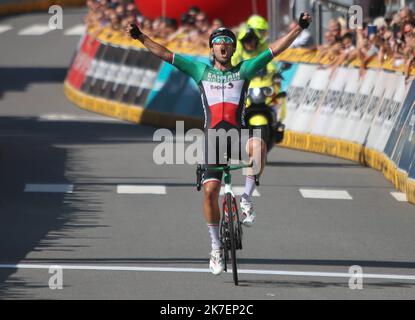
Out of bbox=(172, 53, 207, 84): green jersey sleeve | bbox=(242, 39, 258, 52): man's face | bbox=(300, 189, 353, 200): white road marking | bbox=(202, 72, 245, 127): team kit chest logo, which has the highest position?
bbox=(172, 53, 207, 84): green jersey sleeve

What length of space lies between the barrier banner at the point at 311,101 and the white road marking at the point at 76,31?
33210 mm

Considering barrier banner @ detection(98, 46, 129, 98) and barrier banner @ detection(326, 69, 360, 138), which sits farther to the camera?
barrier banner @ detection(98, 46, 129, 98)

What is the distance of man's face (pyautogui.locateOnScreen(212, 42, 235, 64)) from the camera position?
1297 cm

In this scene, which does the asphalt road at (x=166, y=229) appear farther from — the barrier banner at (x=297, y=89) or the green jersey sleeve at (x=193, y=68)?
the green jersey sleeve at (x=193, y=68)

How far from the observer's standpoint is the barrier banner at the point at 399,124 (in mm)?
19844

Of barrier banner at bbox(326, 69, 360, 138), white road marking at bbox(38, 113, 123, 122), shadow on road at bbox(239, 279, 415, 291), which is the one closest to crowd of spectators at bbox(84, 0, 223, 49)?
white road marking at bbox(38, 113, 123, 122)

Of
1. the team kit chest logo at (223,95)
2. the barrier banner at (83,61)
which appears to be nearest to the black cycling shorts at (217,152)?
the team kit chest logo at (223,95)

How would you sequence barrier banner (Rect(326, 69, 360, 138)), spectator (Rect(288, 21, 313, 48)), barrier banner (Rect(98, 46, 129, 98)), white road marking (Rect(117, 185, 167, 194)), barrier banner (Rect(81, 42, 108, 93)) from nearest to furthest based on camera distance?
white road marking (Rect(117, 185, 167, 194)) < barrier banner (Rect(326, 69, 360, 138)) < spectator (Rect(288, 21, 313, 48)) < barrier banner (Rect(98, 46, 129, 98)) < barrier banner (Rect(81, 42, 108, 93))

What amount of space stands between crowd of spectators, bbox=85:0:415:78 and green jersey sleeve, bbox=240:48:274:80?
722cm

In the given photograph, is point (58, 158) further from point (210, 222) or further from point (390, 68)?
point (210, 222)

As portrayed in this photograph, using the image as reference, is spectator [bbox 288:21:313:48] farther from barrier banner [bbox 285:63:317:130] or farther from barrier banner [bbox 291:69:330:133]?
barrier banner [bbox 291:69:330:133]

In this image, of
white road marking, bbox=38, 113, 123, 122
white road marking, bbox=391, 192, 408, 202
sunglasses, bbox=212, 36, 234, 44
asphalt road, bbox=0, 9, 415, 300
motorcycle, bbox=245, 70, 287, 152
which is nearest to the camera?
asphalt road, bbox=0, 9, 415, 300

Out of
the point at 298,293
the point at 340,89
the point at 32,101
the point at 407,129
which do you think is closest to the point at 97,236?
the point at 298,293

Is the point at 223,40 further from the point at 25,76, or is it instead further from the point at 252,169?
the point at 25,76
